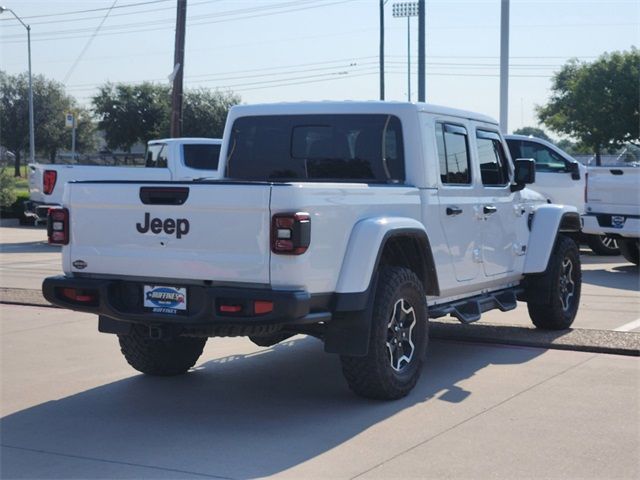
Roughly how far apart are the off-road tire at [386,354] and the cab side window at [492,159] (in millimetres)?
1894

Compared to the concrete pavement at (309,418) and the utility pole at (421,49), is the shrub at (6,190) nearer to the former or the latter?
the utility pole at (421,49)

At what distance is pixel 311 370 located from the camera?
312 inches

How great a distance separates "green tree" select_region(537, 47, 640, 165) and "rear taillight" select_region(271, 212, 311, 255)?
46289 mm

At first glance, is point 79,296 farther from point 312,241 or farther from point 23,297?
point 23,297

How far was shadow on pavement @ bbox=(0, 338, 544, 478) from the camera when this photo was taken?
553 cm

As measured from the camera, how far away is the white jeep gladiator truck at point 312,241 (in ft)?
19.6

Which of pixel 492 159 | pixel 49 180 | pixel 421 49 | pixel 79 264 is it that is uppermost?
pixel 421 49

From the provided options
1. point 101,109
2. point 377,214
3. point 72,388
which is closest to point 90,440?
point 72,388

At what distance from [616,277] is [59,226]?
9698 mm

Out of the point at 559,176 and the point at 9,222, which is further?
the point at 9,222

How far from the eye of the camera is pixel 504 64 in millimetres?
19594

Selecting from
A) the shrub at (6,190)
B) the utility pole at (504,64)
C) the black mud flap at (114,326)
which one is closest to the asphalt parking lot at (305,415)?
the black mud flap at (114,326)

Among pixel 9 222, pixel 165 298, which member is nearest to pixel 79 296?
pixel 165 298

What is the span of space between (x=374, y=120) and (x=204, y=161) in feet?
40.8
